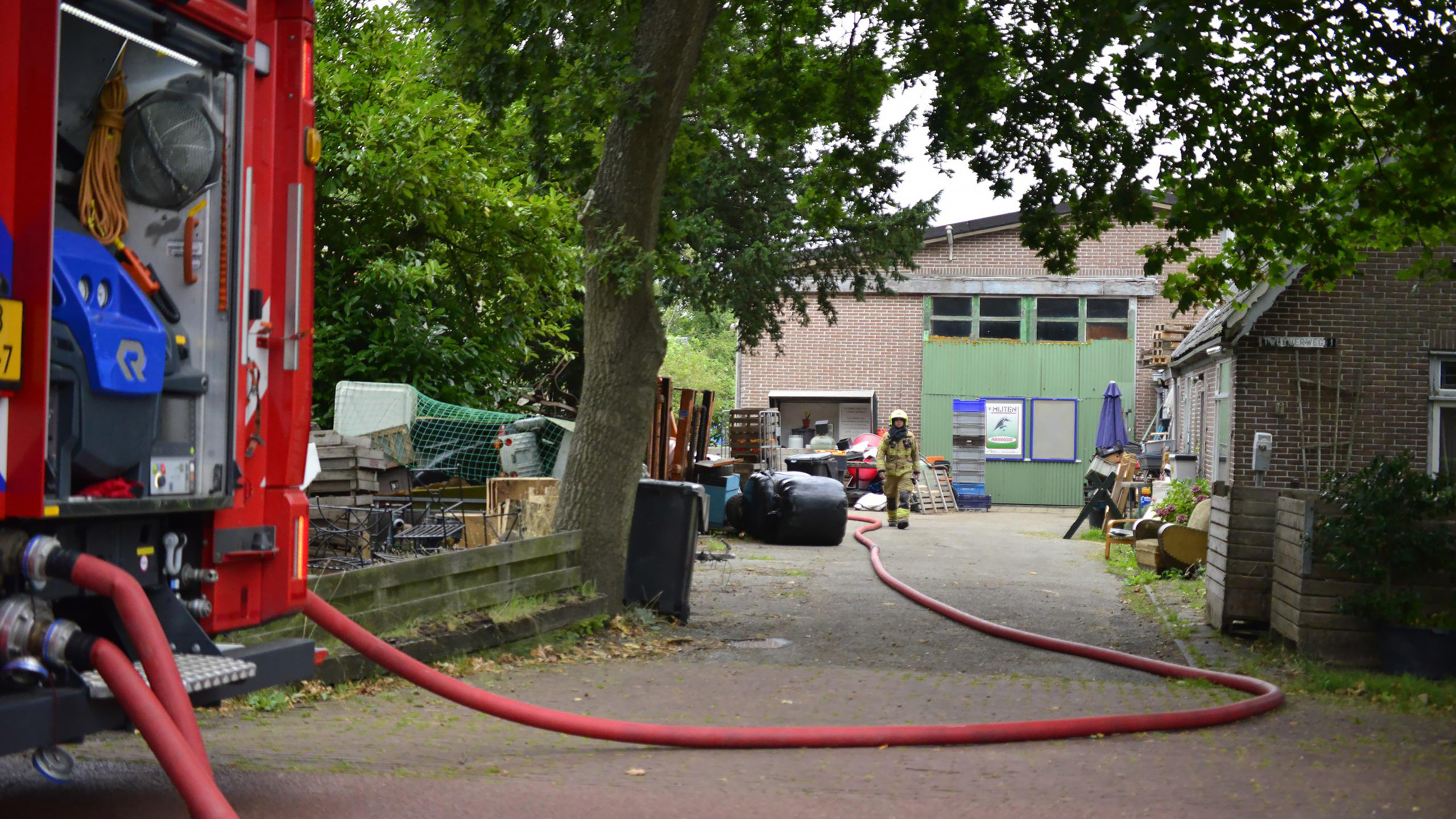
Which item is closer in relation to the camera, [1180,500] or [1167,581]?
[1167,581]

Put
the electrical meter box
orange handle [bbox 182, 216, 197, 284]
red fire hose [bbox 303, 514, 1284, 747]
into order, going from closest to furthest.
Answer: orange handle [bbox 182, 216, 197, 284], red fire hose [bbox 303, 514, 1284, 747], the electrical meter box

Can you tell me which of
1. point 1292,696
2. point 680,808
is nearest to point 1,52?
point 680,808

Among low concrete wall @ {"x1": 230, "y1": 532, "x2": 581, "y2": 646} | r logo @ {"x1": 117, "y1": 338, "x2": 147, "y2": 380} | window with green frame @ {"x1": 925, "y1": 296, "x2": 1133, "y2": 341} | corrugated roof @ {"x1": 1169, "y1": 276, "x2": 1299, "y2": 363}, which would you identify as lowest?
low concrete wall @ {"x1": 230, "y1": 532, "x2": 581, "y2": 646}

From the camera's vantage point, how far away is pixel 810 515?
61.9ft

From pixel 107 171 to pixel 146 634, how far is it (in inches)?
59.7

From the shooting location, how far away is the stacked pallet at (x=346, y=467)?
12555mm

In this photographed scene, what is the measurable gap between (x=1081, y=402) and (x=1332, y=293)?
51.4 feet

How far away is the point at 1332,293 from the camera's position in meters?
17.2

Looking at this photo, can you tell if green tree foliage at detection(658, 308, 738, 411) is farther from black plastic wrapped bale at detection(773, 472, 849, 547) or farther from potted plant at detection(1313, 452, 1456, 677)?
potted plant at detection(1313, 452, 1456, 677)

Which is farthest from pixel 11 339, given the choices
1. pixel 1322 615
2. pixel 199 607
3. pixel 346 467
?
pixel 346 467

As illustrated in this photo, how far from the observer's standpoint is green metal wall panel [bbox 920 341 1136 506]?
1292 inches

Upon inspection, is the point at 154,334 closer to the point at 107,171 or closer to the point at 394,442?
the point at 107,171

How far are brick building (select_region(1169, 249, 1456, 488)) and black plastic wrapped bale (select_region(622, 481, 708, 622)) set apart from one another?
951 centimetres

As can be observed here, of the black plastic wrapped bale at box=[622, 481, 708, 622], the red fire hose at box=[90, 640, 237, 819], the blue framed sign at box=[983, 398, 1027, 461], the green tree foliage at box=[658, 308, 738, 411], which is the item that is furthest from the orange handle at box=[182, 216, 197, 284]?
the green tree foliage at box=[658, 308, 738, 411]
